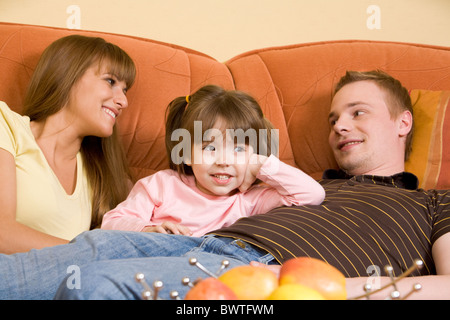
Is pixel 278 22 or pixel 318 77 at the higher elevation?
pixel 278 22

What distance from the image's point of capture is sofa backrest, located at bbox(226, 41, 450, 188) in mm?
1616

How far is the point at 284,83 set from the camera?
66.4 inches

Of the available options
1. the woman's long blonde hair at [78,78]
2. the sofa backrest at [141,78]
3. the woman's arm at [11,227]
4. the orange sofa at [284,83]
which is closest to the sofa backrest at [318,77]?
the orange sofa at [284,83]

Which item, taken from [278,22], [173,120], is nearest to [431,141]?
[173,120]

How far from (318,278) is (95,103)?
1067mm

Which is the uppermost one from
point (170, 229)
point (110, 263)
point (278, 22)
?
point (278, 22)

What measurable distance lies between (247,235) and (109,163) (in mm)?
634

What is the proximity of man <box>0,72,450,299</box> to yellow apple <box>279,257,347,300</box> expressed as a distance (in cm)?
30

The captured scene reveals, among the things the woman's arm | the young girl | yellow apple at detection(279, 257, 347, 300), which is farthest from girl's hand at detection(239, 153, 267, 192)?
yellow apple at detection(279, 257, 347, 300)

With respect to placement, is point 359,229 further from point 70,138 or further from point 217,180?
point 70,138

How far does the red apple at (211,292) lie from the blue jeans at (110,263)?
0.28m

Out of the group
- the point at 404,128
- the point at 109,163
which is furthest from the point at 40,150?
the point at 404,128

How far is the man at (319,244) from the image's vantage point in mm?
757
